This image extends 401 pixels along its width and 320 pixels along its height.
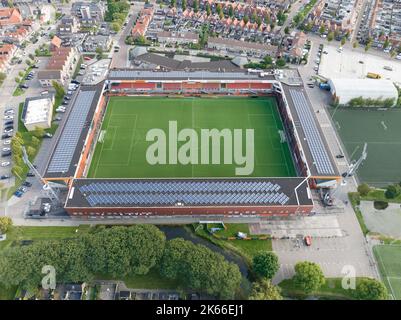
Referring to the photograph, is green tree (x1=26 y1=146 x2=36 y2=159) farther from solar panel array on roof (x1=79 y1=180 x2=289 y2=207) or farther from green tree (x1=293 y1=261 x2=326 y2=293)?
green tree (x1=293 y1=261 x2=326 y2=293)

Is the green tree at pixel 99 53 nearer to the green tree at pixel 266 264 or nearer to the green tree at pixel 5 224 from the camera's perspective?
the green tree at pixel 5 224

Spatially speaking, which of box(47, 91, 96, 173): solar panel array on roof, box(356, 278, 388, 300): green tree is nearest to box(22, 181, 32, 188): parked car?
box(47, 91, 96, 173): solar panel array on roof

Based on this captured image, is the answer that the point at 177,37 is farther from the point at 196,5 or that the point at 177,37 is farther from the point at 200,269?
the point at 200,269

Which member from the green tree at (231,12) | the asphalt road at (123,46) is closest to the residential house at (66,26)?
the asphalt road at (123,46)

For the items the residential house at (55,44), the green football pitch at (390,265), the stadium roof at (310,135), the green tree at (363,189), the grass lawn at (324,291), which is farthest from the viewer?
the residential house at (55,44)

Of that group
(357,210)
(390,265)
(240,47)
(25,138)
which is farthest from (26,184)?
(240,47)

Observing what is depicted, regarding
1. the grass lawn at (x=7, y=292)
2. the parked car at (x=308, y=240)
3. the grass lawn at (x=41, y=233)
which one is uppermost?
the parked car at (x=308, y=240)
